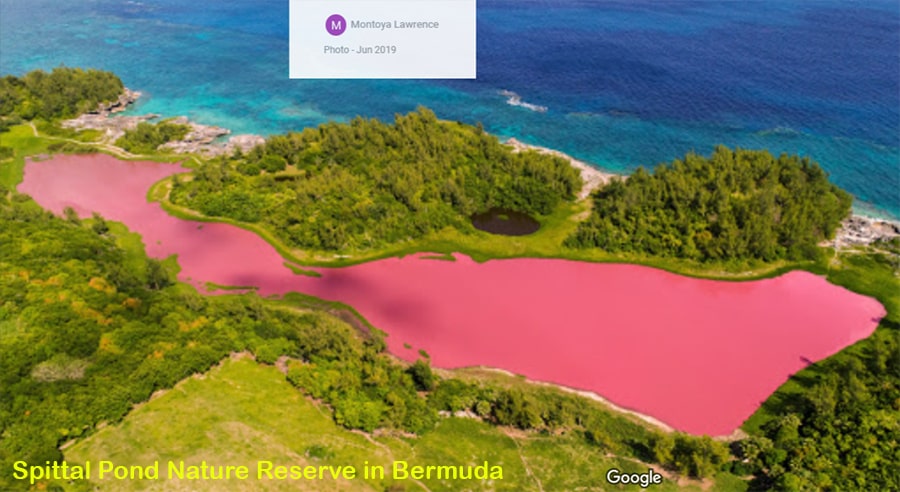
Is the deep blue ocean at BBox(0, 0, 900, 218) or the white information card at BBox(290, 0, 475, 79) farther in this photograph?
the deep blue ocean at BBox(0, 0, 900, 218)

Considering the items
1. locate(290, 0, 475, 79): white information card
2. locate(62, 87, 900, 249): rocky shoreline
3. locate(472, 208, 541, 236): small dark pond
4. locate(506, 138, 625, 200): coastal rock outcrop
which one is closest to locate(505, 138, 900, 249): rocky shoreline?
locate(62, 87, 900, 249): rocky shoreline

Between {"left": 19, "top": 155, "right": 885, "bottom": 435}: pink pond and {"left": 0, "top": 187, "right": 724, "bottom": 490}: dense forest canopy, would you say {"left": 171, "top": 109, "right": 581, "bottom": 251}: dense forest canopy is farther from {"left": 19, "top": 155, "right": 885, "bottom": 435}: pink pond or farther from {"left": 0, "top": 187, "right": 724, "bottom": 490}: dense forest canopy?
{"left": 0, "top": 187, "right": 724, "bottom": 490}: dense forest canopy

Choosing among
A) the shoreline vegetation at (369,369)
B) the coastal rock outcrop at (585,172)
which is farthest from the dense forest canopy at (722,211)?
the coastal rock outcrop at (585,172)

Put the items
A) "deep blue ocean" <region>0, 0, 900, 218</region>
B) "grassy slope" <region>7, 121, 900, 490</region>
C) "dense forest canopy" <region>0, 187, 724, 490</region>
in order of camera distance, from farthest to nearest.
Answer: "deep blue ocean" <region>0, 0, 900, 218</region>, "grassy slope" <region>7, 121, 900, 490</region>, "dense forest canopy" <region>0, 187, 724, 490</region>

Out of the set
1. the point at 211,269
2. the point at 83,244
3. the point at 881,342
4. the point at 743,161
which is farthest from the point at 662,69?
the point at 83,244

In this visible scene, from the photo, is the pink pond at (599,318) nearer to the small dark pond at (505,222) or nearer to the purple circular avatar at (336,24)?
the small dark pond at (505,222)

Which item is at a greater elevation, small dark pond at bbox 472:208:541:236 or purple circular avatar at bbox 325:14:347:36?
→ purple circular avatar at bbox 325:14:347:36

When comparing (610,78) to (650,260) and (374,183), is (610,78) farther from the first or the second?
(374,183)
